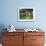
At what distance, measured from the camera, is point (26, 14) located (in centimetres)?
424

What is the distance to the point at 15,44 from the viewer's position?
371 cm

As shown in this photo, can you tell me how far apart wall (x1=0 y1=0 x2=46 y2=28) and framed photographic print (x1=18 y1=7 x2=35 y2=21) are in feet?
0.34

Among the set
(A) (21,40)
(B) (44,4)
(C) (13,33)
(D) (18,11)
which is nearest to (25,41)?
(A) (21,40)

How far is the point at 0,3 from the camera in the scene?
13.8ft

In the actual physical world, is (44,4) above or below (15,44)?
above

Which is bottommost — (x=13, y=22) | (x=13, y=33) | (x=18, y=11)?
(x=13, y=33)

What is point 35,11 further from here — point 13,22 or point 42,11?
point 13,22

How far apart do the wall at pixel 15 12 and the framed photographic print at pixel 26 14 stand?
103mm

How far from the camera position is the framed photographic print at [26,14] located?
4203mm

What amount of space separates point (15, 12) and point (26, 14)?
38 centimetres

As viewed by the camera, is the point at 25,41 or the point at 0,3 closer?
the point at 25,41

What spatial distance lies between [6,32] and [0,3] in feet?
3.64

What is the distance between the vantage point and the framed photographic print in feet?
13.8

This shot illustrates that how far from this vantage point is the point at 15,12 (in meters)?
4.23
